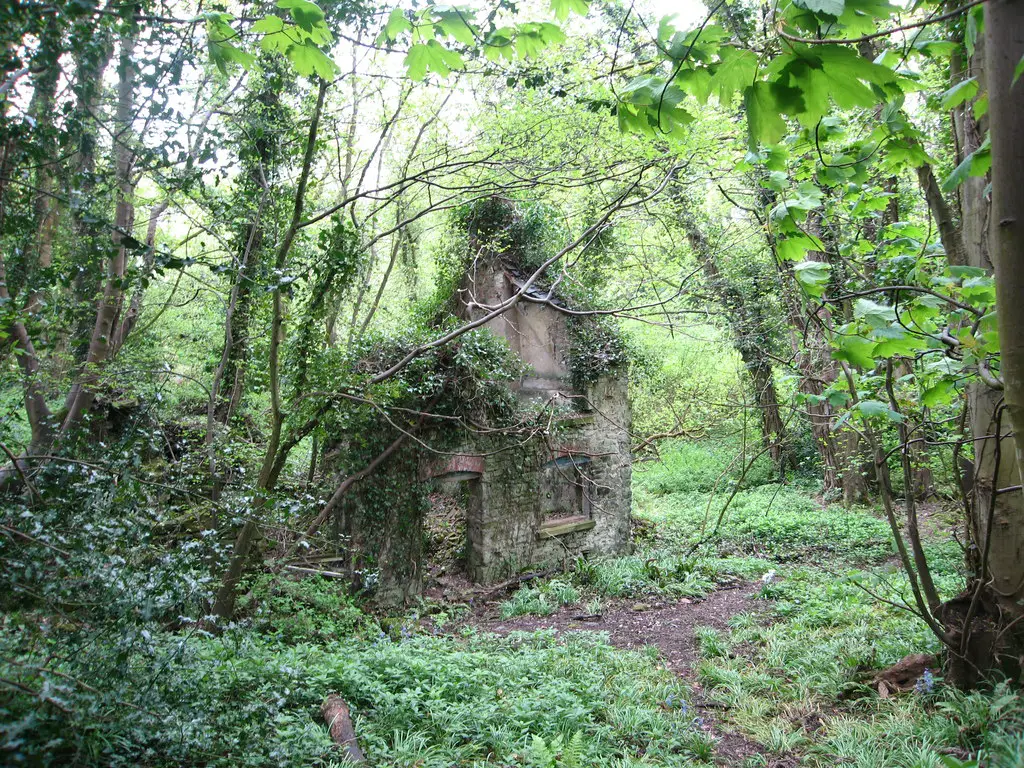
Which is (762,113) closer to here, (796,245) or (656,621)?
(796,245)

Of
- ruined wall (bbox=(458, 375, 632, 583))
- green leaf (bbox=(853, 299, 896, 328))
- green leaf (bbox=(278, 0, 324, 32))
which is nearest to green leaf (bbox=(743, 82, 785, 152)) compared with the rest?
green leaf (bbox=(853, 299, 896, 328))

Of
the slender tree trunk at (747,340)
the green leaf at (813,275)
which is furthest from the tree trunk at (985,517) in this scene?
the slender tree trunk at (747,340)

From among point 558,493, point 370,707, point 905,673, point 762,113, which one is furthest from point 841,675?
point 558,493

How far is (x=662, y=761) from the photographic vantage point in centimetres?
376

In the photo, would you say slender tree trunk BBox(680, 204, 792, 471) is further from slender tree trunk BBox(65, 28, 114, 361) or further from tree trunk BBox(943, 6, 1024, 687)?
slender tree trunk BBox(65, 28, 114, 361)

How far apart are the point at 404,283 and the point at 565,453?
21.5 feet

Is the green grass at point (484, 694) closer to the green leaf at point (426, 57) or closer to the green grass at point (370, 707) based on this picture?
the green grass at point (370, 707)

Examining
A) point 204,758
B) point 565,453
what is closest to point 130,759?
point 204,758

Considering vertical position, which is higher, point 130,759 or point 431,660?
point 130,759

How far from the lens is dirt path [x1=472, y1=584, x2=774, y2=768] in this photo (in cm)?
648

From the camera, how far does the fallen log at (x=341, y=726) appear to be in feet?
10.6

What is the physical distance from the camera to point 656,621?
301 inches

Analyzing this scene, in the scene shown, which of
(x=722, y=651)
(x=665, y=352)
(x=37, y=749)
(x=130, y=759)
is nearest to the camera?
(x=37, y=749)

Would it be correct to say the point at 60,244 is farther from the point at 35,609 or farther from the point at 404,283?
the point at 404,283
